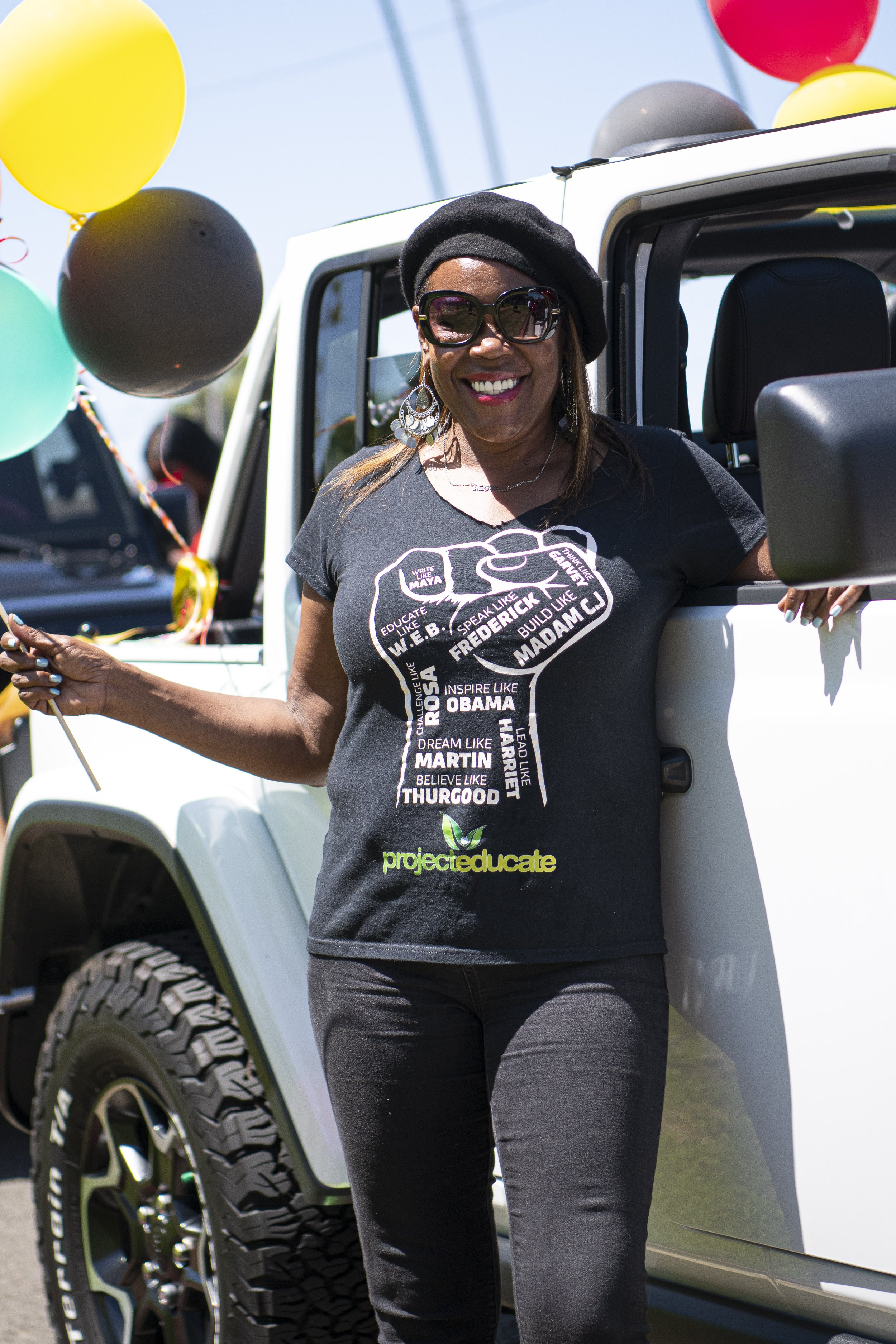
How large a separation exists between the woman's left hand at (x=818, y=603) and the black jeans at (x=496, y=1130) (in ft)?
1.60

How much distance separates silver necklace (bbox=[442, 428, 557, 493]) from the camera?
1.91 meters

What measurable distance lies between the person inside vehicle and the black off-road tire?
1.49 m

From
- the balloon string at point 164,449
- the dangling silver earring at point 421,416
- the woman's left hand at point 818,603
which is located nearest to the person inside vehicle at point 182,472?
the balloon string at point 164,449

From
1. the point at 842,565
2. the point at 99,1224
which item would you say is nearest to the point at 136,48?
the point at 842,565

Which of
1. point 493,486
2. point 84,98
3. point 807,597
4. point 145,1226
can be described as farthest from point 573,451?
point 145,1226

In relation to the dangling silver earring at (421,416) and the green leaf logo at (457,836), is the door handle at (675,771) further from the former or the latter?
the dangling silver earring at (421,416)

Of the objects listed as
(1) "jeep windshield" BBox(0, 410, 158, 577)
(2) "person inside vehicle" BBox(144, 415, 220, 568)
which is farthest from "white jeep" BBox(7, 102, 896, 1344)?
Answer: (1) "jeep windshield" BBox(0, 410, 158, 577)

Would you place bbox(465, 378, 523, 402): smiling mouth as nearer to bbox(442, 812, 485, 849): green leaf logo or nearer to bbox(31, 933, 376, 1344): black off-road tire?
bbox(442, 812, 485, 849): green leaf logo

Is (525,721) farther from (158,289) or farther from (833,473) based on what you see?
(158,289)

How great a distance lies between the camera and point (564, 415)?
6.40 feet

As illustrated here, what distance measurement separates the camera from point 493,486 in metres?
1.93

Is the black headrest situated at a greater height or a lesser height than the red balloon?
lesser

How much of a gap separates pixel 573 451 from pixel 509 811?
52 centimetres

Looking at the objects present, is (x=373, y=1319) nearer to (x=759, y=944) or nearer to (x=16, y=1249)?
(x=759, y=944)
